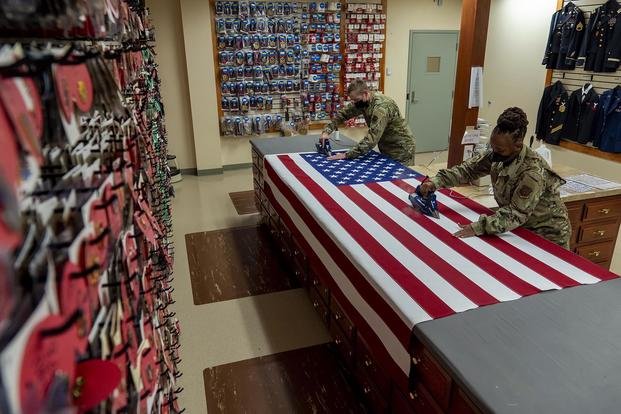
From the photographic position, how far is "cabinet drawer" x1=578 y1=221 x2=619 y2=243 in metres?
3.55

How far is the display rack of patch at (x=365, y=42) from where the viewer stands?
749cm

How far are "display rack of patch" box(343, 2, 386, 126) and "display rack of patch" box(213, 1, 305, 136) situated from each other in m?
0.91

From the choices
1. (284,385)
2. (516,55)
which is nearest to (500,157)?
(284,385)

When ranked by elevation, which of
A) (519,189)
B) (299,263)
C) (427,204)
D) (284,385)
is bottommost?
Answer: (284,385)

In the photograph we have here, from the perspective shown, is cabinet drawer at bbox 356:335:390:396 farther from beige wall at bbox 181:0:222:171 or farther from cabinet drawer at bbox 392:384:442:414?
beige wall at bbox 181:0:222:171

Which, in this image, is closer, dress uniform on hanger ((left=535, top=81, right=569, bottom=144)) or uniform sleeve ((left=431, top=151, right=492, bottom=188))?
uniform sleeve ((left=431, top=151, right=492, bottom=188))

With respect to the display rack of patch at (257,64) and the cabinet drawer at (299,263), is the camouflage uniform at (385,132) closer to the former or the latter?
the cabinet drawer at (299,263)

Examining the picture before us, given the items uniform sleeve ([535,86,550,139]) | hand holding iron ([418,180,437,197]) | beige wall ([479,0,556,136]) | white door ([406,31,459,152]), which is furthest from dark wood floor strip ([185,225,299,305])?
white door ([406,31,459,152])

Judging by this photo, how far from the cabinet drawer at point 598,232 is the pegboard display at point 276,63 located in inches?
199

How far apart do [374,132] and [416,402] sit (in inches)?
110

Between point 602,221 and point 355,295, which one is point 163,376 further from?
point 602,221

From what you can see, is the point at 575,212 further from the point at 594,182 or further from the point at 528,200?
the point at 528,200

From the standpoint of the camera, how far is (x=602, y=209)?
3510mm

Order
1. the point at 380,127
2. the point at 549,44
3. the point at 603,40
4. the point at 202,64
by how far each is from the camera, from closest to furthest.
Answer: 1. the point at 380,127
2. the point at 603,40
3. the point at 549,44
4. the point at 202,64
